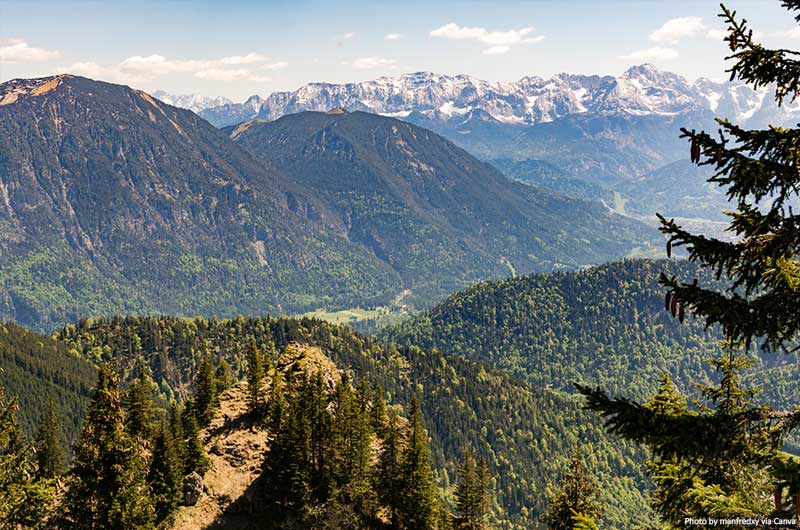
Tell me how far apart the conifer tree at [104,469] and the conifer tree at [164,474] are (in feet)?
56.5

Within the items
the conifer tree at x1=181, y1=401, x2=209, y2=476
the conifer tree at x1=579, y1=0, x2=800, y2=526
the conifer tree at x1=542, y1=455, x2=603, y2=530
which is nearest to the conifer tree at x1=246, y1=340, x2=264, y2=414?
the conifer tree at x1=181, y1=401, x2=209, y2=476

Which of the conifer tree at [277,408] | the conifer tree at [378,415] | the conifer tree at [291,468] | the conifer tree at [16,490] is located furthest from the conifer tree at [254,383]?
the conifer tree at [16,490]

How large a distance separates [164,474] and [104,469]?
1996cm

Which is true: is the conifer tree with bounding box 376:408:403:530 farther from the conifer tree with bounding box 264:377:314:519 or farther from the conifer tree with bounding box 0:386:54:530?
the conifer tree with bounding box 0:386:54:530

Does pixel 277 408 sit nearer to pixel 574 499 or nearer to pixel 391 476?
pixel 391 476

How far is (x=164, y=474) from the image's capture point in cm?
5878

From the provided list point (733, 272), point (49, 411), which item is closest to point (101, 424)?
point (733, 272)

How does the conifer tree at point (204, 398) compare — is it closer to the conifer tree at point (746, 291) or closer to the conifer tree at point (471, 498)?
the conifer tree at point (471, 498)

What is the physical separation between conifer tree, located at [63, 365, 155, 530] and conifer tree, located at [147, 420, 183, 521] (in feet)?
56.5

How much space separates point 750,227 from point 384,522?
192ft

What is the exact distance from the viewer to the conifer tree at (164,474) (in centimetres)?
5828

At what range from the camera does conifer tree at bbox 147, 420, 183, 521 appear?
58.3 metres

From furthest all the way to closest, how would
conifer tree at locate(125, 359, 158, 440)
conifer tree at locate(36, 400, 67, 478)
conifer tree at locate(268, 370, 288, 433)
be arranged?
conifer tree at locate(36, 400, 67, 478) < conifer tree at locate(268, 370, 288, 433) < conifer tree at locate(125, 359, 158, 440)

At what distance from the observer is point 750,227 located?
16.8m
